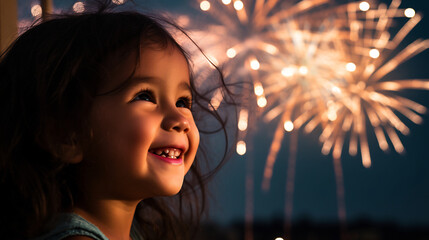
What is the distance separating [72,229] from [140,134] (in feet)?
0.50

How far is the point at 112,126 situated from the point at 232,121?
39 centimetres

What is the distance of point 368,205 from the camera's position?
542 cm

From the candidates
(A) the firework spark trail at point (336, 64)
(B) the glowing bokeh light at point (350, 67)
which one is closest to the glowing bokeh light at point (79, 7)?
(A) the firework spark trail at point (336, 64)

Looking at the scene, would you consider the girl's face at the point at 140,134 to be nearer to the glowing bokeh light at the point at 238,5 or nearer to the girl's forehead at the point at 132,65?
the girl's forehead at the point at 132,65

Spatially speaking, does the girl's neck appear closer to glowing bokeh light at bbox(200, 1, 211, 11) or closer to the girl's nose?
the girl's nose

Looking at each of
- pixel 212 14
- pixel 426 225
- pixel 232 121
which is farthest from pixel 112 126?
pixel 426 225

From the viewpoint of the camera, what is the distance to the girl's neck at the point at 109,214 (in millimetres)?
756

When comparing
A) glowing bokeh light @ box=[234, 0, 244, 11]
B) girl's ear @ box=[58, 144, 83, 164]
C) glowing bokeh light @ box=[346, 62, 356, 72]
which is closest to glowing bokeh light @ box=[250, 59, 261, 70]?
glowing bokeh light @ box=[234, 0, 244, 11]

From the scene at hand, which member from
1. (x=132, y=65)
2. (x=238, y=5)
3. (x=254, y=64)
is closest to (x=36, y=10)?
(x=132, y=65)

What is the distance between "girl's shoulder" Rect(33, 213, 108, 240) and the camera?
69cm

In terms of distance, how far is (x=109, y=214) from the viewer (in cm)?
77

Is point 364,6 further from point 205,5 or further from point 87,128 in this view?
point 87,128

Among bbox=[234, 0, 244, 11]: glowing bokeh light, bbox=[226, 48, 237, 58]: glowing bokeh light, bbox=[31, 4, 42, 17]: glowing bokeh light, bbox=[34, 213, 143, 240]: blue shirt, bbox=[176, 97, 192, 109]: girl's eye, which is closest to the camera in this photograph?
bbox=[34, 213, 143, 240]: blue shirt

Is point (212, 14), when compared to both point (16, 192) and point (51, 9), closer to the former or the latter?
point (51, 9)
